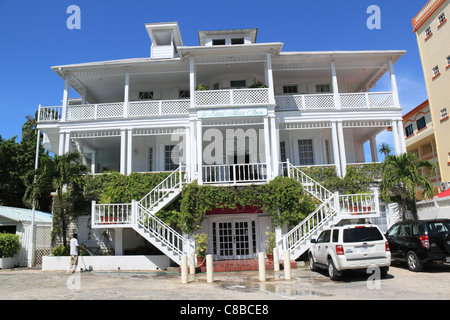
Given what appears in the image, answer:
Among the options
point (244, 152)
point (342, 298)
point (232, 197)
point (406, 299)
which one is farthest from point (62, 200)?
point (406, 299)

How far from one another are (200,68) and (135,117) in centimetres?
444

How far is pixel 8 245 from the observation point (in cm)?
1580

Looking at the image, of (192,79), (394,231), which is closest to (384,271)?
(394,231)

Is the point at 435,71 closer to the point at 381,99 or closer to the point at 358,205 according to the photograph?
the point at 381,99

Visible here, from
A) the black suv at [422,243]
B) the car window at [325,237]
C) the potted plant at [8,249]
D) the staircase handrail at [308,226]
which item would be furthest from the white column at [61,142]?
the black suv at [422,243]

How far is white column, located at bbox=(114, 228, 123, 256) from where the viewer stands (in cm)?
1521

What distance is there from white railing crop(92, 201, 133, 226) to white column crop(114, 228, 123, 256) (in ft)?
3.17

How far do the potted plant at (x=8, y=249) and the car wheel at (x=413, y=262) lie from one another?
54.8 feet

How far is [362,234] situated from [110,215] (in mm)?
10290

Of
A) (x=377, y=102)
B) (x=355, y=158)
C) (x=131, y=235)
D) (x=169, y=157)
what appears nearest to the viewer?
(x=131, y=235)

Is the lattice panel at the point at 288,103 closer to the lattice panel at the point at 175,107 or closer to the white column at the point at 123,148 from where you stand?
the lattice panel at the point at 175,107

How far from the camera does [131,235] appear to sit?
1697 cm

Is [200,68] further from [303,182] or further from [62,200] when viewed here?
[62,200]

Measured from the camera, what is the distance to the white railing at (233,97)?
16969 millimetres
